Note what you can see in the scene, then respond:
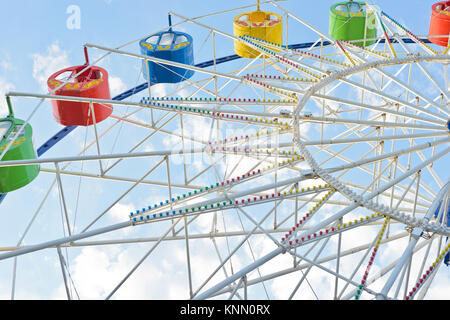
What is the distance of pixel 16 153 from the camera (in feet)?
61.8

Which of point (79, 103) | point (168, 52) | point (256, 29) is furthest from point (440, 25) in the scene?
point (79, 103)

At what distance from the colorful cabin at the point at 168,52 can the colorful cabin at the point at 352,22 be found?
8804 millimetres

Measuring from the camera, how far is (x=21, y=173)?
19094mm

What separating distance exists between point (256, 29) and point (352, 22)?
5.70 m

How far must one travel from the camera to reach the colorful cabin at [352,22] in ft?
96.6

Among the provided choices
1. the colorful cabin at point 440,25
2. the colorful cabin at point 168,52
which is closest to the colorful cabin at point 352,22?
the colorful cabin at point 440,25

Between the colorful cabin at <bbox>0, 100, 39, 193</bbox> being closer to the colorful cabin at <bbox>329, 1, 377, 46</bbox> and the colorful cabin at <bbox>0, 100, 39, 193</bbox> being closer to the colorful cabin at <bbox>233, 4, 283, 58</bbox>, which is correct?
the colorful cabin at <bbox>233, 4, 283, 58</bbox>

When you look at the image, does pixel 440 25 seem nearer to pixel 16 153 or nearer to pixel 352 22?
pixel 352 22

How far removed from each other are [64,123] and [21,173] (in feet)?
17.1

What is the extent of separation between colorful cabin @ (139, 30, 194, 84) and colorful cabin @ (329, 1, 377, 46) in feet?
28.9

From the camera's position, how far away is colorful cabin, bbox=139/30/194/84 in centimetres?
2598
